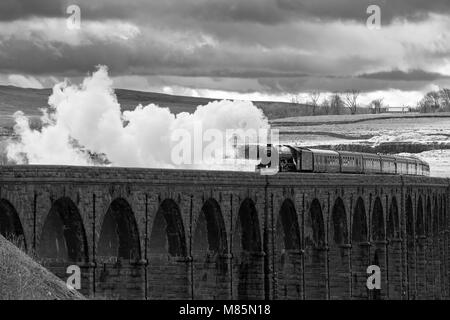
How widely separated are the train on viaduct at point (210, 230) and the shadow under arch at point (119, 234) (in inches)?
1.3

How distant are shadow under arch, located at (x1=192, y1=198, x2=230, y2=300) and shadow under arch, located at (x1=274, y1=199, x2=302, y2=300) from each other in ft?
27.5

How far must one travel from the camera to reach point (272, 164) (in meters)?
59.1

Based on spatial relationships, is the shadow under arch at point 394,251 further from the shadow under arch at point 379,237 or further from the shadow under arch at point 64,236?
the shadow under arch at point 64,236

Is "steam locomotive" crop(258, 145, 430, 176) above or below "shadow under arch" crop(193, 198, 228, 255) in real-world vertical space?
above

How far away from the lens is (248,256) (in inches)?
1946

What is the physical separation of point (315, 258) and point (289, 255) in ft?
13.5

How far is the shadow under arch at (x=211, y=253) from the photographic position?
149 ft

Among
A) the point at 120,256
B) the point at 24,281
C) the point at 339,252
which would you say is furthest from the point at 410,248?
the point at 24,281

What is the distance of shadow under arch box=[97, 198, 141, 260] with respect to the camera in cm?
3847

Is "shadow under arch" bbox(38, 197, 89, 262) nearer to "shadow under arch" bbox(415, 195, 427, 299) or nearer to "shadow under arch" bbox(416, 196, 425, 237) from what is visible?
"shadow under arch" bbox(415, 195, 427, 299)

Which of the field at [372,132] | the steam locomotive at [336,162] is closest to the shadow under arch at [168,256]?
the steam locomotive at [336,162]

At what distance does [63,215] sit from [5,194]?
3919mm

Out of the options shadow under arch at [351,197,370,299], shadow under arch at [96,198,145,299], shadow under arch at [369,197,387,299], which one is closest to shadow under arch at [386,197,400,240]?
shadow under arch at [369,197,387,299]
